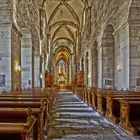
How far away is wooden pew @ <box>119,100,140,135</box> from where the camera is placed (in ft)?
24.4

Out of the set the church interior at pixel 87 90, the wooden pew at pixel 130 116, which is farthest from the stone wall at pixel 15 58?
the wooden pew at pixel 130 116

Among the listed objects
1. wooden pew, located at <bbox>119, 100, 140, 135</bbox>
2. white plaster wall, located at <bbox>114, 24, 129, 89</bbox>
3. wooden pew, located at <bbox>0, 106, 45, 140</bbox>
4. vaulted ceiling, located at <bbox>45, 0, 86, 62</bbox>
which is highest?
vaulted ceiling, located at <bbox>45, 0, 86, 62</bbox>

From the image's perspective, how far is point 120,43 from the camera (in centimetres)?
1549

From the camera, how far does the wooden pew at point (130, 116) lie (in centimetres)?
744

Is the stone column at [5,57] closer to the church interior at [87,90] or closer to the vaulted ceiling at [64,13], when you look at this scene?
the church interior at [87,90]

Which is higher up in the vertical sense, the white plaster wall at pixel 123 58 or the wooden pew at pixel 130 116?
the white plaster wall at pixel 123 58

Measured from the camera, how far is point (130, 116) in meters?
8.17

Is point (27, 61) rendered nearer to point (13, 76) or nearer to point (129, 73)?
point (13, 76)

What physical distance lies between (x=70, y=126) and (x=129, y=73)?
20.2ft

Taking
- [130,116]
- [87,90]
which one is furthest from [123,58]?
[130,116]

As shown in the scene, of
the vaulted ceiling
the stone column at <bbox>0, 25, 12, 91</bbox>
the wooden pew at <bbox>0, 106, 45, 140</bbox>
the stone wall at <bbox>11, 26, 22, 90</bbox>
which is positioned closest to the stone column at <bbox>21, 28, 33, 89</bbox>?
the stone wall at <bbox>11, 26, 22, 90</bbox>

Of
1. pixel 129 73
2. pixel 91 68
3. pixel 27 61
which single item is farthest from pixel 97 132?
pixel 91 68

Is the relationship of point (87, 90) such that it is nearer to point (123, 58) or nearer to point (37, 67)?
point (123, 58)

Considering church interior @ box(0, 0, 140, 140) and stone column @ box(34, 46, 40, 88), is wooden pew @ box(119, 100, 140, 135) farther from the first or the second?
stone column @ box(34, 46, 40, 88)
